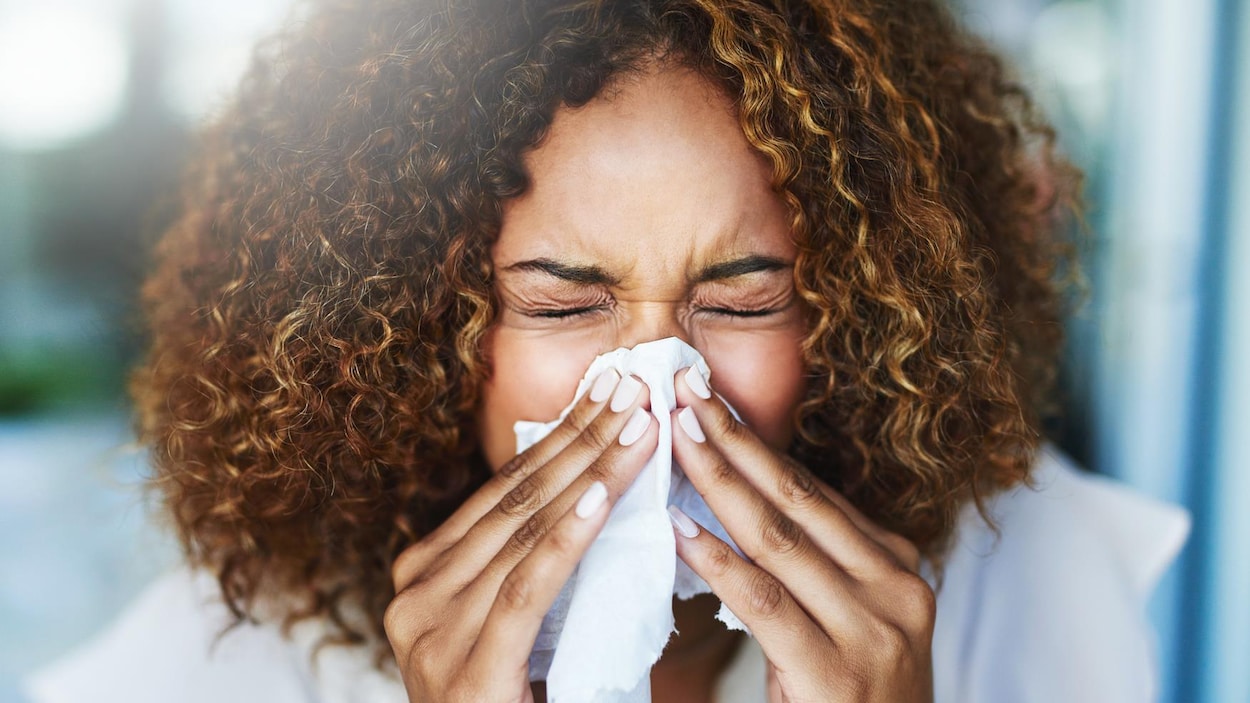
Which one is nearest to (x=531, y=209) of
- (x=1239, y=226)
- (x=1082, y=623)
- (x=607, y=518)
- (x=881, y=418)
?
(x=607, y=518)

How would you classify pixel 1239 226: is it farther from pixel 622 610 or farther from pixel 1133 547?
pixel 622 610

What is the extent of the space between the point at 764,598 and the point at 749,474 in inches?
6.0

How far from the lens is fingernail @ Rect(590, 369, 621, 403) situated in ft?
3.75

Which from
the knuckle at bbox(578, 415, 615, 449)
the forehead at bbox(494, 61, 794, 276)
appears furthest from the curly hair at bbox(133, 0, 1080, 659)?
the knuckle at bbox(578, 415, 615, 449)

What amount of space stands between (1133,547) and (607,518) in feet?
4.46

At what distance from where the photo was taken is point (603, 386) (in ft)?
3.78

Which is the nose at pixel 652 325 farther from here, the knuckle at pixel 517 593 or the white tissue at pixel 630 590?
the knuckle at pixel 517 593

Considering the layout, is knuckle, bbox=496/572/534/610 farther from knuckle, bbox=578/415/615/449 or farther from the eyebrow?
the eyebrow

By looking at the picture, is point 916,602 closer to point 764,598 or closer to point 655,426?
point 764,598

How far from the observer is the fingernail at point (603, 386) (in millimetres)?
1143

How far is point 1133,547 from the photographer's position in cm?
188

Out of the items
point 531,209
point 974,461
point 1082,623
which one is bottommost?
point 1082,623

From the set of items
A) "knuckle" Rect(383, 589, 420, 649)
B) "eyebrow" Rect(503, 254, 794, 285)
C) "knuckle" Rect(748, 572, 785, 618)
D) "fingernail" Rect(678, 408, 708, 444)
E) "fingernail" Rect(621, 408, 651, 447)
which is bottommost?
"knuckle" Rect(748, 572, 785, 618)

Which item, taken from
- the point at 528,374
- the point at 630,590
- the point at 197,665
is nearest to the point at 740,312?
the point at 528,374
